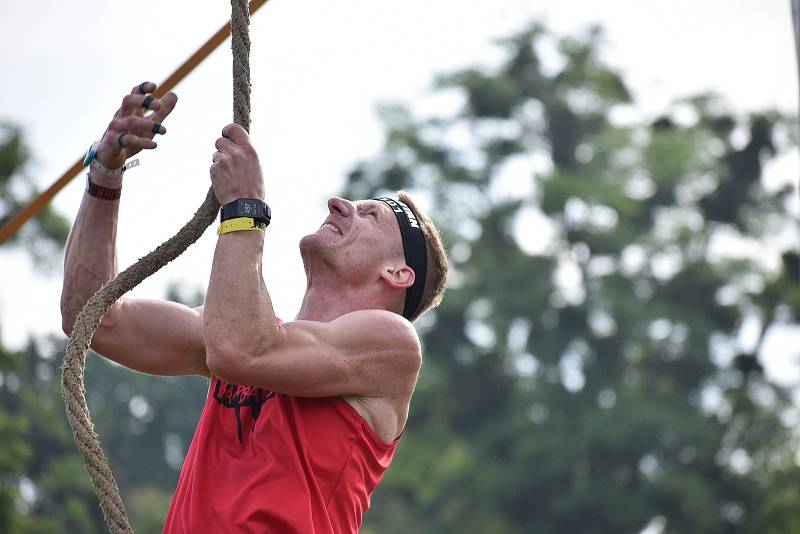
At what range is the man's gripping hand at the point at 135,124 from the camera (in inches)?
122

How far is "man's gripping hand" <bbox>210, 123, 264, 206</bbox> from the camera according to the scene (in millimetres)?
2812

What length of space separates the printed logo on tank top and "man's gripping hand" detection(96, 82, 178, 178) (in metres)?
0.66

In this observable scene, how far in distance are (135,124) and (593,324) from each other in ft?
75.8

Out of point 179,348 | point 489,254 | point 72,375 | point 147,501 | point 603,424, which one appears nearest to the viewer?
point 72,375

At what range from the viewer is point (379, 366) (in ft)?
9.77

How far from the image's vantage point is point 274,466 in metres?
2.81

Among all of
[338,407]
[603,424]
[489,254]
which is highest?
[338,407]

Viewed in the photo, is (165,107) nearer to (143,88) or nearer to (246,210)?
(143,88)

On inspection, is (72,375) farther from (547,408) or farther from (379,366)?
(547,408)

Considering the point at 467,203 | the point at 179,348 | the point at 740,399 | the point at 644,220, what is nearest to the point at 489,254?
the point at 467,203

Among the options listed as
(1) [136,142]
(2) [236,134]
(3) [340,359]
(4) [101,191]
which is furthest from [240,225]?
(4) [101,191]

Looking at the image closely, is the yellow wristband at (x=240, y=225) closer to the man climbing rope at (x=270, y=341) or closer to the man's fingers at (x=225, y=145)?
the man climbing rope at (x=270, y=341)

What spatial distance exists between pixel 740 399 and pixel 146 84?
73.0 ft

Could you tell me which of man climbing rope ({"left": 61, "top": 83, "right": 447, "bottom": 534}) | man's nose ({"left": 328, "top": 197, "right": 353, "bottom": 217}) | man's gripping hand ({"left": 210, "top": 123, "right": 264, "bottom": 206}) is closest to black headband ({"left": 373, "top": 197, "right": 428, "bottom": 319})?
man climbing rope ({"left": 61, "top": 83, "right": 447, "bottom": 534})
